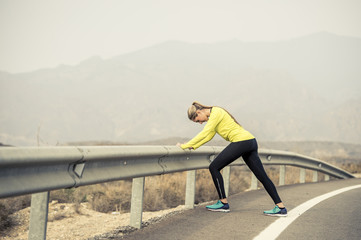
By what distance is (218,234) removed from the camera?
5281mm

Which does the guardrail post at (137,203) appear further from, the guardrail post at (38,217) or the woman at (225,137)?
the guardrail post at (38,217)

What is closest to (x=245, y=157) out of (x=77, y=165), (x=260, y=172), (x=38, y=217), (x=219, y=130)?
(x=260, y=172)

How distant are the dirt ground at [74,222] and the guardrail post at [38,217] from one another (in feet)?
7.21

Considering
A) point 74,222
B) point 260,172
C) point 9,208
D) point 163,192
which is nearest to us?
point 260,172

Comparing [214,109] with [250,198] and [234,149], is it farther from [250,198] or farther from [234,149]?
[250,198]

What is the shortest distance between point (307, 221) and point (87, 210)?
4.70m

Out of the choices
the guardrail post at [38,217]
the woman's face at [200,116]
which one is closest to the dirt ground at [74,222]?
the woman's face at [200,116]

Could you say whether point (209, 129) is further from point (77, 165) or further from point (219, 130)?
point (77, 165)

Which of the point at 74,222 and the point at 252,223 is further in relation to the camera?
the point at 74,222

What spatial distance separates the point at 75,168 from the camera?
4.36m

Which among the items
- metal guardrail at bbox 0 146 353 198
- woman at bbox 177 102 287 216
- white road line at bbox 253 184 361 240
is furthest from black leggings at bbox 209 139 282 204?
metal guardrail at bbox 0 146 353 198

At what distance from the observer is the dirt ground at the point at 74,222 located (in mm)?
6965

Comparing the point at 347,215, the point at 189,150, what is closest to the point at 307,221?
the point at 347,215

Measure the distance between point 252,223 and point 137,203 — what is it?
1614 mm
